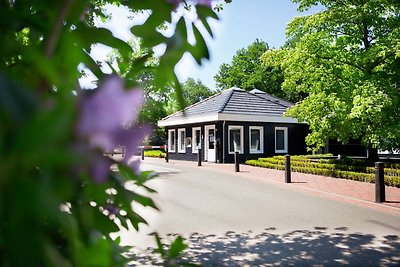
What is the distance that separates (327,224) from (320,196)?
3.77m

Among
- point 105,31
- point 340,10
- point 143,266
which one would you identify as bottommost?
point 143,266

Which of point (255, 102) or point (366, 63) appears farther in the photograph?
point (255, 102)

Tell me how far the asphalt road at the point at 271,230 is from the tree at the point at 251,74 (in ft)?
155

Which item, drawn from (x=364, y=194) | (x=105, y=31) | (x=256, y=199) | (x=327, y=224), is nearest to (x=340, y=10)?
(x=364, y=194)

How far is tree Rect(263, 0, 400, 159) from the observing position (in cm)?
1500

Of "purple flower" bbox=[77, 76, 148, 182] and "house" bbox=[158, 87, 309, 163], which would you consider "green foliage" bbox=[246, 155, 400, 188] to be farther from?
"purple flower" bbox=[77, 76, 148, 182]

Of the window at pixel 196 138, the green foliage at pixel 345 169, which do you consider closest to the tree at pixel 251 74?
the window at pixel 196 138

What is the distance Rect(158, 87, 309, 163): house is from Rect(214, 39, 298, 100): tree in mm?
28544

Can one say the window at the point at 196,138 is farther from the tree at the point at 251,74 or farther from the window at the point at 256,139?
the tree at the point at 251,74

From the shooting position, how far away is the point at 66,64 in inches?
18.1

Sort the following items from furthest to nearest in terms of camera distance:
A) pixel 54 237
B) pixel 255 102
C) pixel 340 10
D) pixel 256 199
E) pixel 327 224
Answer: pixel 255 102
pixel 340 10
pixel 256 199
pixel 327 224
pixel 54 237

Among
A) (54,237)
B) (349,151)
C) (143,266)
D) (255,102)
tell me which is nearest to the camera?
(54,237)

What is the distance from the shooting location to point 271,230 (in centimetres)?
765

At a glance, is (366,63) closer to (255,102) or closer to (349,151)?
(255,102)
